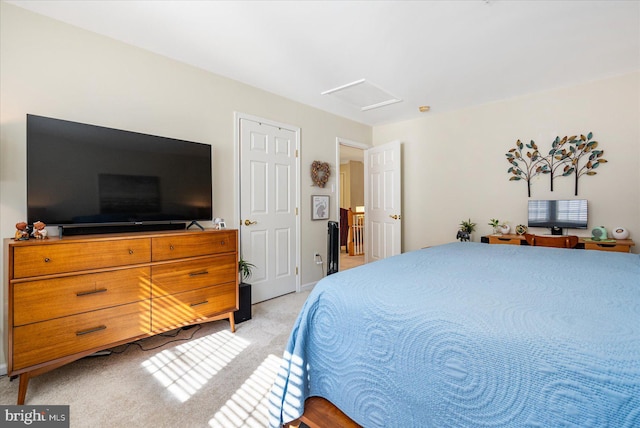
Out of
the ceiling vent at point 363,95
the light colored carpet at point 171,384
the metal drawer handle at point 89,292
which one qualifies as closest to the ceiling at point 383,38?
the ceiling vent at point 363,95

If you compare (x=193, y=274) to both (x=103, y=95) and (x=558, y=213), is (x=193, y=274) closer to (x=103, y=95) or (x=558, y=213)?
(x=103, y=95)

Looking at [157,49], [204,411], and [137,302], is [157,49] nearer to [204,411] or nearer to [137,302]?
[137,302]

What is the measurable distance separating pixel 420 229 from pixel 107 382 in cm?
419

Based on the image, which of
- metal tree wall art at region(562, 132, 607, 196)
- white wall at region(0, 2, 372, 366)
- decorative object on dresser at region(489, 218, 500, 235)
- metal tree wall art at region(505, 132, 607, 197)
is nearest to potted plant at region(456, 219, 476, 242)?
decorative object on dresser at region(489, 218, 500, 235)

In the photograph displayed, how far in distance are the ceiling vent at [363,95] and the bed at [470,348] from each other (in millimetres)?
2292

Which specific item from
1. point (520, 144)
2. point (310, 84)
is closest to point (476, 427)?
point (310, 84)

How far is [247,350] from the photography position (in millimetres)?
2311

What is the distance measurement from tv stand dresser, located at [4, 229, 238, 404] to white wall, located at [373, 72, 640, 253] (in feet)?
10.9

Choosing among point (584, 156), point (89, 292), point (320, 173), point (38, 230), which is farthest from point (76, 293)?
point (584, 156)

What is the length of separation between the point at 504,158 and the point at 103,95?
449cm

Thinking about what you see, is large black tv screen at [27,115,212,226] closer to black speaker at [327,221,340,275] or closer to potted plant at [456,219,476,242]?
black speaker at [327,221,340,275]

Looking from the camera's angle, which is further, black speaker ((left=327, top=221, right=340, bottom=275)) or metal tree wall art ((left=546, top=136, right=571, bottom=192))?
black speaker ((left=327, top=221, right=340, bottom=275))

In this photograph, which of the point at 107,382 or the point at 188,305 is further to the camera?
the point at 188,305

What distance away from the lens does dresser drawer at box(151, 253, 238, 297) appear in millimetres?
2191
